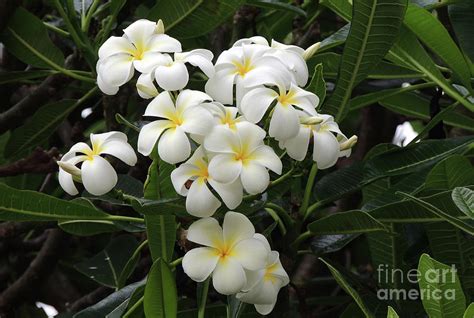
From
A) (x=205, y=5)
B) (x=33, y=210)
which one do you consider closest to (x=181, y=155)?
(x=33, y=210)

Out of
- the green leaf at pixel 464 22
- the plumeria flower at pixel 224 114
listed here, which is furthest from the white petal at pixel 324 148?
the green leaf at pixel 464 22

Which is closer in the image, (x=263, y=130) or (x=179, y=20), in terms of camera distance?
(x=263, y=130)

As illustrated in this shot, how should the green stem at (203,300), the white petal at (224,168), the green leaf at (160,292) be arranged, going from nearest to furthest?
the white petal at (224,168)
the green leaf at (160,292)
the green stem at (203,300)

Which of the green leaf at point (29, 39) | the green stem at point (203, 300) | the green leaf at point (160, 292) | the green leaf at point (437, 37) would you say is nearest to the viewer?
the green leaf at point (160, 292)

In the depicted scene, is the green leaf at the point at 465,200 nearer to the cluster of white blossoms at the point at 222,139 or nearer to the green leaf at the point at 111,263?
the cluster of white blossoms at the point at 222,139

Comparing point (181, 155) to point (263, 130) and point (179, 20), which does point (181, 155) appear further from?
point (179, 20)

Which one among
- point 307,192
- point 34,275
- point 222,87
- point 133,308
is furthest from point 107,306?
point 34,275

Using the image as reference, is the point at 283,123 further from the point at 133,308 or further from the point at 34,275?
the point at 34,275
